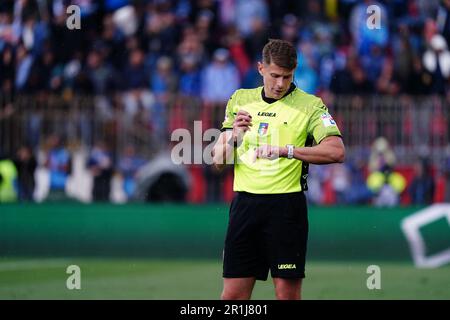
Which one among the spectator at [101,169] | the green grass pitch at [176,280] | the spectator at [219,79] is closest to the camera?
the green grass pitch at [176,280]

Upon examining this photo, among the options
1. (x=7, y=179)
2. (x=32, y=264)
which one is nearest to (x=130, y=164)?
(x=7, y=179)

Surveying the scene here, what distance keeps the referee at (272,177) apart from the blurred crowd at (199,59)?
1059 cm

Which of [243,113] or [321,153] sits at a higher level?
[243,113]

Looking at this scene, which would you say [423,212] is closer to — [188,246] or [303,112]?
[188,246]

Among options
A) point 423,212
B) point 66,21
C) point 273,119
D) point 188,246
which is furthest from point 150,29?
point 273,119

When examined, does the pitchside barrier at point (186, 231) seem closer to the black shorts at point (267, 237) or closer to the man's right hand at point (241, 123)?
the black shorts at point (267, 237)

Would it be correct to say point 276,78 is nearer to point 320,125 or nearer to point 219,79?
point 320,125

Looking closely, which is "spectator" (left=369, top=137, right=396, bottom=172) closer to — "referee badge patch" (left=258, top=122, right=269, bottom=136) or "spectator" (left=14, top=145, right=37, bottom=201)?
"spectator" (left=14, top=145, right=37, bottom=201)

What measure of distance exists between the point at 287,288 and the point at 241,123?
134 cm

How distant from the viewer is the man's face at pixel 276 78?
9094 mm

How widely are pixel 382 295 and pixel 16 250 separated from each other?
7562 millimetres

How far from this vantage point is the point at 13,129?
791 inches

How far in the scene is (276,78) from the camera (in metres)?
9.16

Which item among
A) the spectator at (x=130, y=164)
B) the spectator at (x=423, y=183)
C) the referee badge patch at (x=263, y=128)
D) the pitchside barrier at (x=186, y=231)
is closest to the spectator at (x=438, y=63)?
the spectator at (x=423, y=183)
